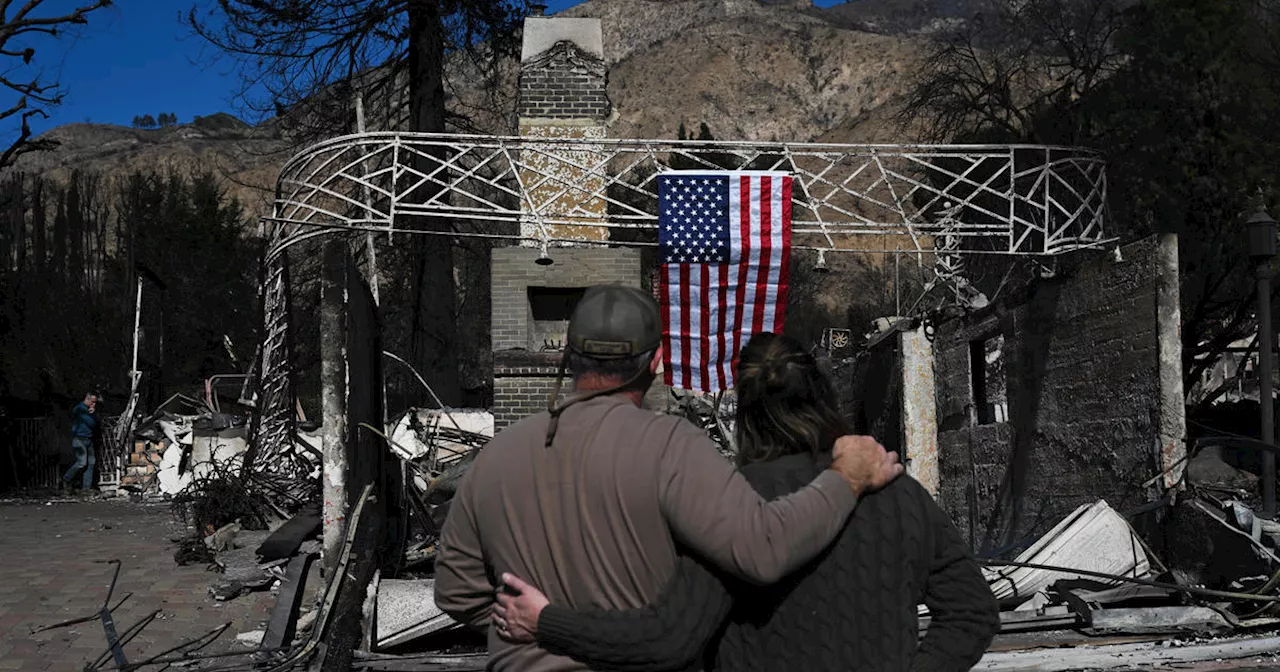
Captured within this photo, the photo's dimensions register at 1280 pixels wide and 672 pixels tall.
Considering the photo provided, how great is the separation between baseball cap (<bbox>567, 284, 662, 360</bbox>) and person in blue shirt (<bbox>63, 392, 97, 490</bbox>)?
18.2 m

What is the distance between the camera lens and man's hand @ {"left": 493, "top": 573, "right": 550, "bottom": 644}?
2189mm

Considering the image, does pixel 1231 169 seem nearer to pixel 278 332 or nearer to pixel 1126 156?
pixel 1126 156

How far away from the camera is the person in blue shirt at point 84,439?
18.5m

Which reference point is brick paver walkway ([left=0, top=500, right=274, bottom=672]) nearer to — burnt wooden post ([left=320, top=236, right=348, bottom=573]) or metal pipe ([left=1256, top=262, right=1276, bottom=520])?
burnt wooden post ([left=320, top=236, right=348, bottom=573])

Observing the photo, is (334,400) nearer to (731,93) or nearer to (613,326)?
(613,326)

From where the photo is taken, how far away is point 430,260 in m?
20.8

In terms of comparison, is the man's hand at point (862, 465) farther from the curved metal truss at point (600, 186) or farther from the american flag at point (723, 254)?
the american flag at point (723, 254)

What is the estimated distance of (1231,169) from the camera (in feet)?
63.6

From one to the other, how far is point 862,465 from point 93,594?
8.66m

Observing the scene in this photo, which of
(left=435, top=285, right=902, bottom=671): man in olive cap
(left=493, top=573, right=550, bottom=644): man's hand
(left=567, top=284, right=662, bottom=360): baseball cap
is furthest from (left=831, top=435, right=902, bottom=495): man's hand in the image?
(left=493, top=573, right=550, bottom=644): man's hand

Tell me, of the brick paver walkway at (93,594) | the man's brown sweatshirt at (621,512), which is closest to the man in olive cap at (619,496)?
the man's brown sweatshirt at (621,512)

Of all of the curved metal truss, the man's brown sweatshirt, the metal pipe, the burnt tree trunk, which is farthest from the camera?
the burnt tree trunk

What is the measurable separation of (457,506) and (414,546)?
7.14m

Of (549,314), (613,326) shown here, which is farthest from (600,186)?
(613,326)
